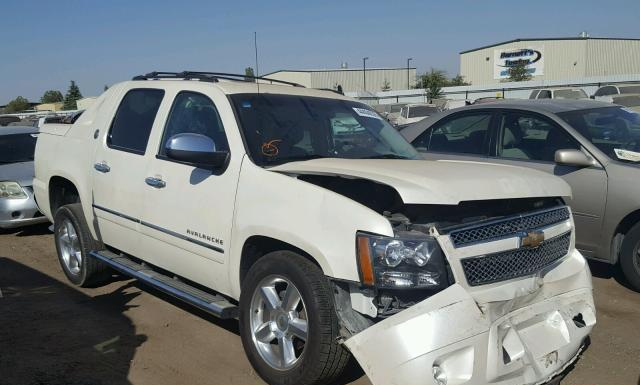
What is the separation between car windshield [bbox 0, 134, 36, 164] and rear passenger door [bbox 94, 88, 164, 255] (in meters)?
4.58

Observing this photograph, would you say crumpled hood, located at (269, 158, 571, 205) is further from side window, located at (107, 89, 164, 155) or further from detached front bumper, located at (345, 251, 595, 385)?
side window, located at (107, 89, 164, 155)

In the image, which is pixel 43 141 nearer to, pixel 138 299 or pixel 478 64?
pixel 138 299

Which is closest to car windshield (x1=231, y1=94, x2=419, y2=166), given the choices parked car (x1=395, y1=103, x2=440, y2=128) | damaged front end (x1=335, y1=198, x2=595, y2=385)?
damaged front end (x1=335, y1=198, x2=595, y2=385)

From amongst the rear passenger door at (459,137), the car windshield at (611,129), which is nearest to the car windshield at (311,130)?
the rear passenger door at (459,137)

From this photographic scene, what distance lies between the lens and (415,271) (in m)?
2.91

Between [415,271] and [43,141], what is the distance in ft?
15.6

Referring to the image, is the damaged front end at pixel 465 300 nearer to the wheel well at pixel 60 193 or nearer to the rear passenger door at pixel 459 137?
the rear passenger door at pixel 459 137

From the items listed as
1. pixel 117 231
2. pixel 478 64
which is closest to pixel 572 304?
pixel 117 231

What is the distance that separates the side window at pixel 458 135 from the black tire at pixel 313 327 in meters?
3.58

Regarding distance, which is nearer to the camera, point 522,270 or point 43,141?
point 522,270

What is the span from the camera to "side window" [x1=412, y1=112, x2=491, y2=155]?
20.8 feet

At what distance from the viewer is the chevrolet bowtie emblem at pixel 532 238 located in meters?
3.20

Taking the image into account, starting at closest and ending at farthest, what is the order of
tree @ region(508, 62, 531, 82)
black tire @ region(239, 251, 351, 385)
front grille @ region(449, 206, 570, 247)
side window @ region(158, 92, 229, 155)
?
front grille @ region(449, 206, 570, 247) < black tire @ region(239, 251, 351, 385) < side window @ region(158, 92, 229, 155) < tree @ region(508, 62, 531, 82)

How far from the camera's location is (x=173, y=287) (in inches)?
167
